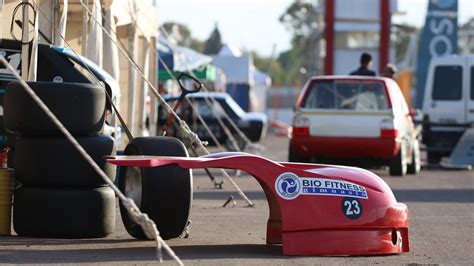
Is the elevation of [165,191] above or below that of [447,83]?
above

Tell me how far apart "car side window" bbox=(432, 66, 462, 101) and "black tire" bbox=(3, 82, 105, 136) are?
17.1 m

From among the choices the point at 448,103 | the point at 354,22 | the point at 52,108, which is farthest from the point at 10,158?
the point at 354,22

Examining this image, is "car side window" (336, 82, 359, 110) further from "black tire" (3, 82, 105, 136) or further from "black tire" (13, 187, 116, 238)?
"black tire" (13, 187, 116, 238)

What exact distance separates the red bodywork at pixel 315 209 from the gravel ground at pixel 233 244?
115mm

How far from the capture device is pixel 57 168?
380 inches

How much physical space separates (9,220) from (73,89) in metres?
1.11

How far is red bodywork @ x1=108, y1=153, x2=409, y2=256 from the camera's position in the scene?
9.04 meters

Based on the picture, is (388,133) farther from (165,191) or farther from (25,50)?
(165,191)

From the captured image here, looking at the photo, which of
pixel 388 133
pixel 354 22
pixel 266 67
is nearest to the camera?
pixel 388 133

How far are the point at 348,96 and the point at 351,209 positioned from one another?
38.8 feet

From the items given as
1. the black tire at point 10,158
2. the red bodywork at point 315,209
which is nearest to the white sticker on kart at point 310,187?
the red bodywork at point 315,209

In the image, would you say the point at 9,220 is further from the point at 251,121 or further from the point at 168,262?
the point at 251,121

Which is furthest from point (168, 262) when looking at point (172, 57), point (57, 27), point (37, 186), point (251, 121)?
point (251, 121)

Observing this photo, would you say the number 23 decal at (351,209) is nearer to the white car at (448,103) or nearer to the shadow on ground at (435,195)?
the shadow on ground at (435,195)
